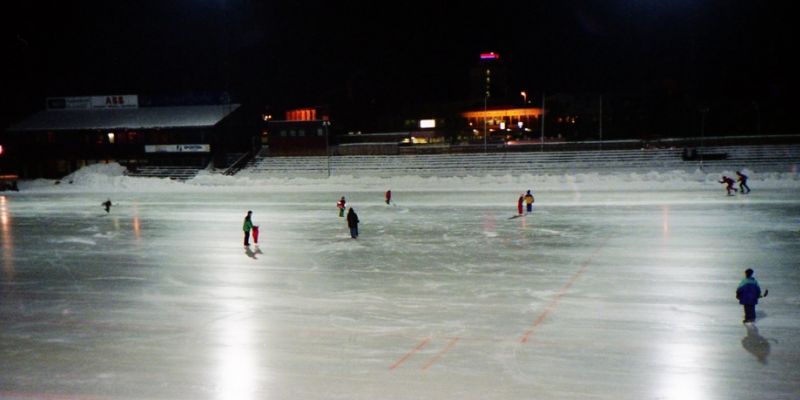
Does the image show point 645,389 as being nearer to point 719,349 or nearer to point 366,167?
point 719,349

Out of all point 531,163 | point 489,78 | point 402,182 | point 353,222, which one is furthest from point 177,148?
point 489,78

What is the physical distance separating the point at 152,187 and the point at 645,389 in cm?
4347

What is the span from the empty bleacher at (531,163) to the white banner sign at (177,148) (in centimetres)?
442

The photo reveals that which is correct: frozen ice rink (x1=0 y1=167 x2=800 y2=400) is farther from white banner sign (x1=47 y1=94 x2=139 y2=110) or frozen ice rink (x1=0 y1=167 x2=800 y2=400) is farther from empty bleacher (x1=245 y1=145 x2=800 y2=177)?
white banner sign (x1=47 y1=94 x2=139 y2=110)

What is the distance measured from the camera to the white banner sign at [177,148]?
5291 cm

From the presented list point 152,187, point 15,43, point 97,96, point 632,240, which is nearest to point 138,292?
point 632,240

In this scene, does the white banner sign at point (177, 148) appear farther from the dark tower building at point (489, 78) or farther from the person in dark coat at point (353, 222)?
the dark tower building at point (489, 78)

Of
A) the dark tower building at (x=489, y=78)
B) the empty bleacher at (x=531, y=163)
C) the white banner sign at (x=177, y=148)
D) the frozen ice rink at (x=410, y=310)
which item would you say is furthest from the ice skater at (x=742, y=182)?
the dark tower building at (x=489, y=78)

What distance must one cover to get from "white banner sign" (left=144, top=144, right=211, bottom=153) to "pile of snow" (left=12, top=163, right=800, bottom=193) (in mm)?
3038

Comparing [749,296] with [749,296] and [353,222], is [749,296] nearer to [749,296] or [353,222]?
[749,296]

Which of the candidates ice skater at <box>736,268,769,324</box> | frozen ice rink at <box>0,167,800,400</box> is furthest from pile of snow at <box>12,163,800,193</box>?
ice skater at <box>736,268,769,324</box>

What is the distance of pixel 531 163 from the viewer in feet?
146

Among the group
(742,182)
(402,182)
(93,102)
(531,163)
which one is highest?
(93,102)

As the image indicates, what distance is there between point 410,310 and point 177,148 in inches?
1852
